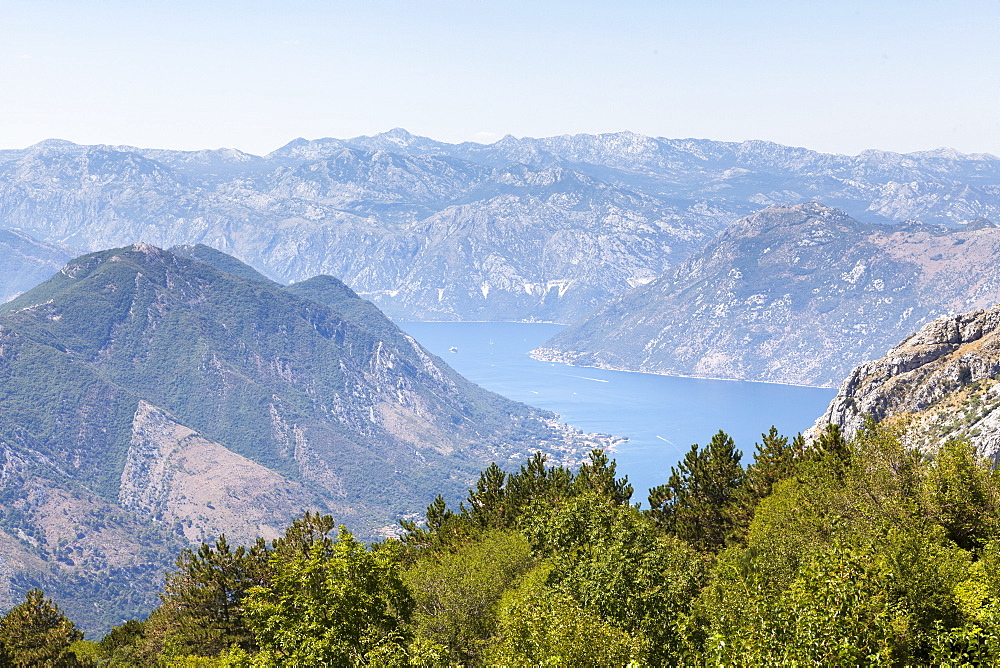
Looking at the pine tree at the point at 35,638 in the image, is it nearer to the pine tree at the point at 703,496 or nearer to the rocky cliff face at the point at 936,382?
the pine tree at the point at 703,496

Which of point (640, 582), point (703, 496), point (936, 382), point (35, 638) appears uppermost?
point (936, 382)

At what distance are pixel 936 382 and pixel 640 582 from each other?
11972cm

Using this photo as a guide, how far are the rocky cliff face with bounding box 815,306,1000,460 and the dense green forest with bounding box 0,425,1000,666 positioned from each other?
54993 mm

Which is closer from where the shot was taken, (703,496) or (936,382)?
(703,496)

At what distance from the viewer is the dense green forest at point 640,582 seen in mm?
34062

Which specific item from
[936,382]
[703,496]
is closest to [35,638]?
[703,496]

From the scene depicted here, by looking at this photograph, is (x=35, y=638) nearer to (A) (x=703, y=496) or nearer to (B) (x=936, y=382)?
(A) (x=703, y=496)

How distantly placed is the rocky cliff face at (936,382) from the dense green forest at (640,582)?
55.0m

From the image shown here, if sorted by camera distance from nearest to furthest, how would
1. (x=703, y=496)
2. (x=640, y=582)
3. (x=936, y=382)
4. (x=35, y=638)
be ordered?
(x=640, y=582), (x=35, y=638), (x=703, y=496), (x=936, y=382)

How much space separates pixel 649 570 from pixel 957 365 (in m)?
121

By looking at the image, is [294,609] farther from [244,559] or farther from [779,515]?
[779,515]

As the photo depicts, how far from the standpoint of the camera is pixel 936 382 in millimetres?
146750

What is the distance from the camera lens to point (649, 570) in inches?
1977

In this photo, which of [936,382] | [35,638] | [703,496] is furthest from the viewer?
[936,382]
